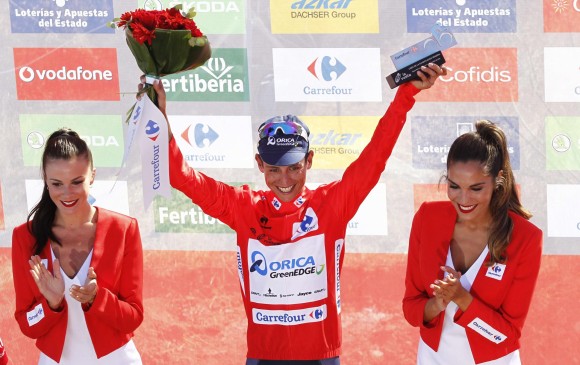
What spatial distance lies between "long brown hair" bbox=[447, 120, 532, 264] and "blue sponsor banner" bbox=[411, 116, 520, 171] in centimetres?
102

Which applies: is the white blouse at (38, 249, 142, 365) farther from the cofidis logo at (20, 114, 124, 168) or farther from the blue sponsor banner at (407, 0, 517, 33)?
the blue sponsor banner at (407, 0, 517, 33)

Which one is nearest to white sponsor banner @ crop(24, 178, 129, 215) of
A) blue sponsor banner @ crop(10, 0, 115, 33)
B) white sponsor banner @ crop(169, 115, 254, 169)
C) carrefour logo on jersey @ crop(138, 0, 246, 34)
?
white sponsor banner @ crop(169, 115, 254, 169)

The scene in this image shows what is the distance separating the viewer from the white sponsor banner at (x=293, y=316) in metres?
3.70

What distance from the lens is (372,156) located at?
365cm

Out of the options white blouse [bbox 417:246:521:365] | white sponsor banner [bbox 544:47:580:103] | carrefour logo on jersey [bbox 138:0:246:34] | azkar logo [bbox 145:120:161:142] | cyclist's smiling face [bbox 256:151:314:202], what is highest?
carrefour logo on jersey [bbox 138:0:246:34]

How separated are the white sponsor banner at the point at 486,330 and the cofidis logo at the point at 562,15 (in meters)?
1.55

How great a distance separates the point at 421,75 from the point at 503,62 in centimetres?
112

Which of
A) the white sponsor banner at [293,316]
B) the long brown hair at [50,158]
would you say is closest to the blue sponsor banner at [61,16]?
the long brown hair at [50,158]

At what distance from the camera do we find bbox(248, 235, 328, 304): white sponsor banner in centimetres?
372

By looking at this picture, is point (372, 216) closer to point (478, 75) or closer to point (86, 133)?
point (478, 75)

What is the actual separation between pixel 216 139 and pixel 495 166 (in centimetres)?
169

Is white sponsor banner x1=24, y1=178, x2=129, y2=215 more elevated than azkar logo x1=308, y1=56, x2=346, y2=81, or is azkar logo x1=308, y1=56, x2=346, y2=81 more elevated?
azkar logo x1=308, y1=56, x2=346, y2=81

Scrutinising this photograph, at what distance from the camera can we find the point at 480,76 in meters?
4.56

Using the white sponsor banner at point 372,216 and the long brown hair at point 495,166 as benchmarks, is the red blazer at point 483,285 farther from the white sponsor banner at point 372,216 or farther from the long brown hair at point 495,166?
the white sponsor banner at point 372,216
